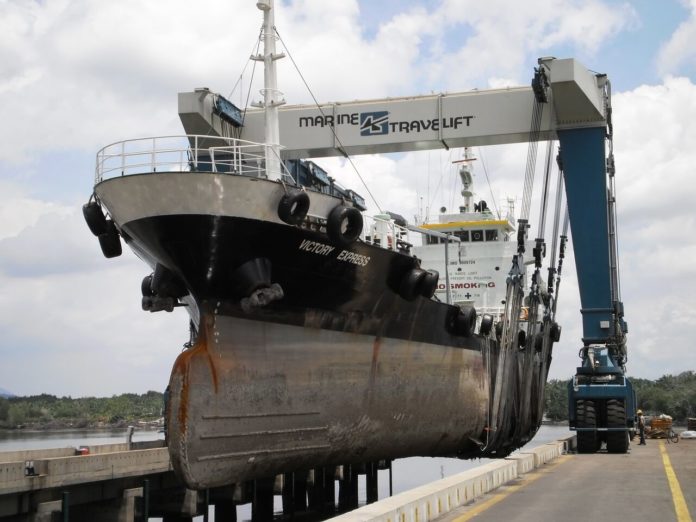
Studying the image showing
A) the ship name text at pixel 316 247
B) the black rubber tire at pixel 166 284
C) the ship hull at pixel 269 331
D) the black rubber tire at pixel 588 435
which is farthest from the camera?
the black rubber tire at pixel 588 435

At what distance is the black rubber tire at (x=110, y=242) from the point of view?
1420 centimetres

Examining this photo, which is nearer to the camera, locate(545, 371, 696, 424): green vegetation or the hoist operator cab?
the hoist operator cab

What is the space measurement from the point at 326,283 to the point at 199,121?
8997 millimetres

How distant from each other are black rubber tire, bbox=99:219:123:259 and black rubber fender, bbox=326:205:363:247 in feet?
13.5

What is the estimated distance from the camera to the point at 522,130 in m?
21.0

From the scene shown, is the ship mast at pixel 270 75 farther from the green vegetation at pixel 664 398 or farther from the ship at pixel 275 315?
the green vegetation at pixel 664 398

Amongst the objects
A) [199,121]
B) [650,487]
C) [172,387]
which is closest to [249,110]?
[199,121]

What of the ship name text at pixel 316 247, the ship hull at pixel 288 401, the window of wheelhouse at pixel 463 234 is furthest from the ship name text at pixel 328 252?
the window of wheelhouse at pixel 463 234

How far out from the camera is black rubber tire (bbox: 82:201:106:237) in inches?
554

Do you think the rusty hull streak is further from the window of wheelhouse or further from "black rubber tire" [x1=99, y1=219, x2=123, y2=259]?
the window of wheelhouse

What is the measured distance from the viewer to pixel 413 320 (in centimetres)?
1551

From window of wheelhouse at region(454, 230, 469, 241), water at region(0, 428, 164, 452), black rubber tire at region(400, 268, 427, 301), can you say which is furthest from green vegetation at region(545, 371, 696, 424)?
black rubber tire at region(400, 268, 427, 301)

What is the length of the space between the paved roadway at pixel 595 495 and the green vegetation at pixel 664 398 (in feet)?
204

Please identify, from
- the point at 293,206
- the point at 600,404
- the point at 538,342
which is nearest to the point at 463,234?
the point at 538,342
